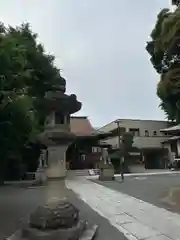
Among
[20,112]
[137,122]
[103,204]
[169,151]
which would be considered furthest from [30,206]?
[137,122]

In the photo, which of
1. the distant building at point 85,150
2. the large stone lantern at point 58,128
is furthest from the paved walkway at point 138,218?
the distant building at point 85,150

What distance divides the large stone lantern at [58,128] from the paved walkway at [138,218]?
201cm

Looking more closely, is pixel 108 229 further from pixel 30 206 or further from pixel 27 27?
pixel 27 27

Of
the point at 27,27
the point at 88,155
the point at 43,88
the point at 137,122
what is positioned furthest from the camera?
the point at 137,122

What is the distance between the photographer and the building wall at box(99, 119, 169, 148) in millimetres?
40931

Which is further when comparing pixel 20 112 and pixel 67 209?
pixel 20 112

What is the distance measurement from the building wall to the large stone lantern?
106 ft

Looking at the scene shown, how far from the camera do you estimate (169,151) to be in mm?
39844

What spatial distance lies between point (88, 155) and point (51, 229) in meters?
26.5

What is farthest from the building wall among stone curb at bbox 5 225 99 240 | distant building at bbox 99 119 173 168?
stone curb at bbox 5 225 99 240

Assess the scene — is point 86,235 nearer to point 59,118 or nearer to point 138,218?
point 138,218

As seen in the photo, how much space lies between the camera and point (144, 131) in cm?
4353

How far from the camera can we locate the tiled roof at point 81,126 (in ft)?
107

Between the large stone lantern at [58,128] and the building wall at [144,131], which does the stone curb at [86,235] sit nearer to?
the large stone lantern at [58,128]
